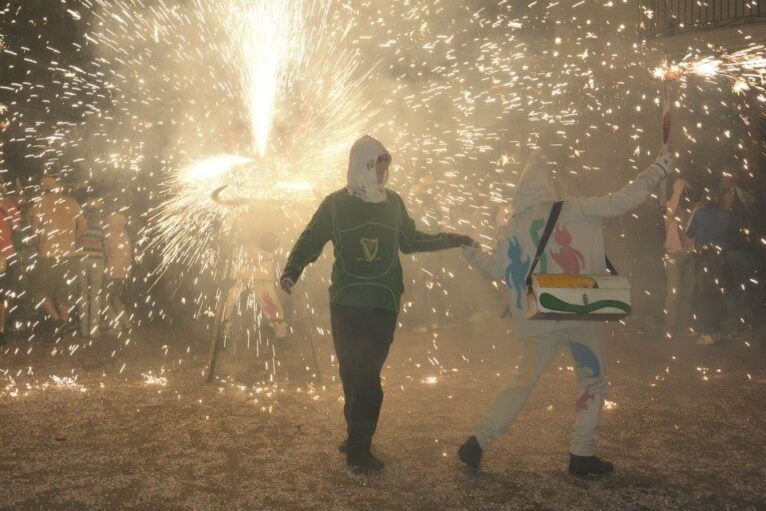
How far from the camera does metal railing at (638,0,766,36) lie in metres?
15.8

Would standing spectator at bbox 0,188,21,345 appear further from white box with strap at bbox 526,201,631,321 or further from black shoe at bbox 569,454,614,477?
black shoe at bbox 569,454,614,477

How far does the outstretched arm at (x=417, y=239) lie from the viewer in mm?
5695

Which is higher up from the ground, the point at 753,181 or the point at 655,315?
the point at 753,181

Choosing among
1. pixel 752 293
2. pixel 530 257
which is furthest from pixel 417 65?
pixel 530 257

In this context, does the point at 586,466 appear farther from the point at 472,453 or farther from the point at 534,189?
the point at 534,189

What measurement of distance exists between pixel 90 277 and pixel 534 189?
783 cm

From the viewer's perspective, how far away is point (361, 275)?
5410mm

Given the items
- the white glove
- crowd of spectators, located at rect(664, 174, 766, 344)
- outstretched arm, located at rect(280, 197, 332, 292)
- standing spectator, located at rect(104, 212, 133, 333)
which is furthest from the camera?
standing spectator, located at rect(104, 212, 133, 333)

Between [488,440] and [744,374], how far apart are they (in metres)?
4.25

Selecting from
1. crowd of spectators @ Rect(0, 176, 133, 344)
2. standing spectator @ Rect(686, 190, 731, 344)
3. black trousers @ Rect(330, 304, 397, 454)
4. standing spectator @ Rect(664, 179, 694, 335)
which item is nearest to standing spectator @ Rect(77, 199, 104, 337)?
crowd of spectators @ Rect(0, 176, 133, 344)

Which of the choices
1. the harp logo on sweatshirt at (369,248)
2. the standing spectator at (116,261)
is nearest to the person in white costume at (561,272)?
the harp logo on sweatshirt at (369,248)

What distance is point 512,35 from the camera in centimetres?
1844

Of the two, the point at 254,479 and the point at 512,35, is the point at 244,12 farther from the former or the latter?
the point at 512,35

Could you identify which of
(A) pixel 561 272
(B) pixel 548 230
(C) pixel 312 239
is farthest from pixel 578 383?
(C) pixel 312 239
